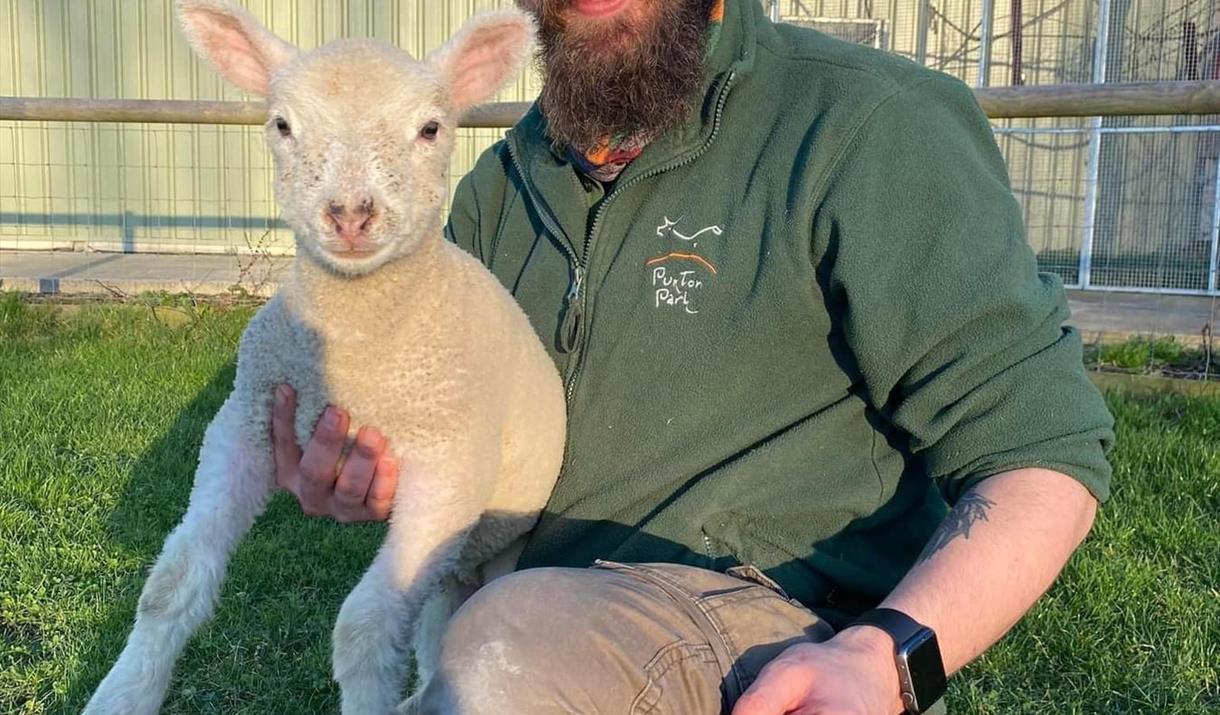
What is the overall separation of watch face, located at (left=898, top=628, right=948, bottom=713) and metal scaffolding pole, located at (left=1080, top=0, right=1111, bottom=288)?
779cm

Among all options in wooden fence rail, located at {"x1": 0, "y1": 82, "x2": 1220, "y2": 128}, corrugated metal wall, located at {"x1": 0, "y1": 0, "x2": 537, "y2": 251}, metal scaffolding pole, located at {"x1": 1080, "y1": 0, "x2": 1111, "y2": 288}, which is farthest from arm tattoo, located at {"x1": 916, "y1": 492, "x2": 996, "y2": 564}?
corrugated metal wall, located at {"x1": 0, "y1": 0, "x2": 537, "y2": 251}

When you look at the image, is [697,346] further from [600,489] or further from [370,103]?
[370,103]

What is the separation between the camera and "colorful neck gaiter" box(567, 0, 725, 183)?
7.57ft

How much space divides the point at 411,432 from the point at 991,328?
103 centimetres

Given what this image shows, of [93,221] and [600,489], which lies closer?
[600,489]

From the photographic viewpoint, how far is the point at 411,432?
2.10m

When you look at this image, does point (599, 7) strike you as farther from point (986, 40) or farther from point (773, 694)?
point (986, 40)

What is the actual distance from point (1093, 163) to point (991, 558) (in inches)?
307

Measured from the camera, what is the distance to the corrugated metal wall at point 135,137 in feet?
36.1

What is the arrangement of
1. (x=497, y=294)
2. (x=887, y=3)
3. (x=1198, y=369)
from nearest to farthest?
(x=497, y=294)
(x=1198, y=369)
(x=887, y=3)

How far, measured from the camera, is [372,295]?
7.14ft

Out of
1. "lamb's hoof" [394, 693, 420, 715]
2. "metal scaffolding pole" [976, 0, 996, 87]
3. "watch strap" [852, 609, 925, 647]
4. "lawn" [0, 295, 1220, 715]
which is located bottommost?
"lawn" [0, 295, 1220, 715]

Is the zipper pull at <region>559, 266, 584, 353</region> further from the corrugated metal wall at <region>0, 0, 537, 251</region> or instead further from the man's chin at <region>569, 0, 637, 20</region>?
the corrugated metal wall at <region>0, 0, 537, 251</region>

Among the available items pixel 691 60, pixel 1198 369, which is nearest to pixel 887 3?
pixel 1198 369
